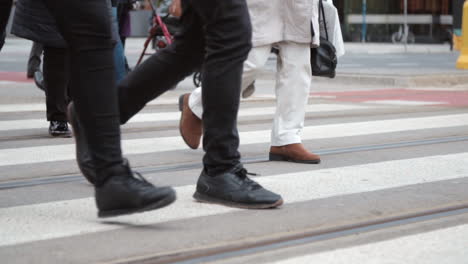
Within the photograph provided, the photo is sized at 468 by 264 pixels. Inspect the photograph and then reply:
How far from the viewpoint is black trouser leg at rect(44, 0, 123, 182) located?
3.33 m

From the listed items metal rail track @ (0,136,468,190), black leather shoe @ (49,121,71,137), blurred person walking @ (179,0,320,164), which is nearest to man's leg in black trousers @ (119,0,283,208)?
metal rail track @ (0,136,468,190)

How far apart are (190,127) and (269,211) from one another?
1756mm

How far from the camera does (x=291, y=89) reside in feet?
17.4

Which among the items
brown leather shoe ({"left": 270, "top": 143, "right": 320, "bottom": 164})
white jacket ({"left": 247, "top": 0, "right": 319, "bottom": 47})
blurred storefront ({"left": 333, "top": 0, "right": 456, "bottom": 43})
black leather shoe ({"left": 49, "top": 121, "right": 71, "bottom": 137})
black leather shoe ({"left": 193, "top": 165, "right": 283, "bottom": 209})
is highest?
white jacket ({"left": 247, "top": 0, "right": 319, "bottom": 47})

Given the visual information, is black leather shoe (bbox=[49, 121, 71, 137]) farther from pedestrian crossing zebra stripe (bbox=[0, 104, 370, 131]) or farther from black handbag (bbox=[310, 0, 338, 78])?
black handbag (bbox=[310, 0, 338, 78])

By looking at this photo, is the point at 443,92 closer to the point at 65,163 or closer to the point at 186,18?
the point at 65,163

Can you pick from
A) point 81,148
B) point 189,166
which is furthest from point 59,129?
point 81,148

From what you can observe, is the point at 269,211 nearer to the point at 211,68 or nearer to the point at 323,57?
the point at 211,68

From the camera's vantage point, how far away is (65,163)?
525cm

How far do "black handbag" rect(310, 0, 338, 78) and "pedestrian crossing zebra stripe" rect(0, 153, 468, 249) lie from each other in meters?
0.61

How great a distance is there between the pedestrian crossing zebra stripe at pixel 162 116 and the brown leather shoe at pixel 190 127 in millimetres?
2003

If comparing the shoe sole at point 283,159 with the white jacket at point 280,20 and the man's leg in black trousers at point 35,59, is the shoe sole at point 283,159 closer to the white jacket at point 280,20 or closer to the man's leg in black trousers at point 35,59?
the white jacket at point 280,20

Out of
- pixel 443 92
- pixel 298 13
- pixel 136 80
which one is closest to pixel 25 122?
pixel 298 13

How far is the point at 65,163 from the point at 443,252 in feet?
8.49
